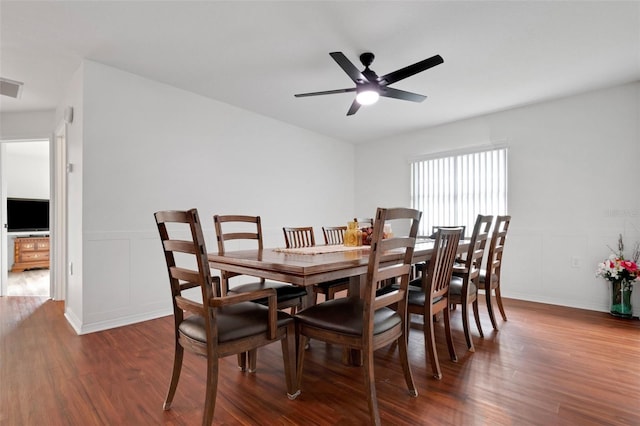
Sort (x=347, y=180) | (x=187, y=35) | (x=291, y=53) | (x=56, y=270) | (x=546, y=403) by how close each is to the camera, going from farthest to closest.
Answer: (x=347, y=180) → (x=56, y=270) → (x=291, y=53) → (x=187, y=35) → (x=546, y=403)

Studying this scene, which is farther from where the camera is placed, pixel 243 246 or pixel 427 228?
pixel 427 228

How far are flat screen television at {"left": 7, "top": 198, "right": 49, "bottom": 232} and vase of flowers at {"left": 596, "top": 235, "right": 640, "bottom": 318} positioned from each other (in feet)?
31.2

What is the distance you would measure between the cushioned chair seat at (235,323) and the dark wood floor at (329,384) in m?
0.46

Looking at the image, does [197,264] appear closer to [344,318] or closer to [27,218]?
[344,318]

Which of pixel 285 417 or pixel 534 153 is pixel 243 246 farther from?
pixel 534 153

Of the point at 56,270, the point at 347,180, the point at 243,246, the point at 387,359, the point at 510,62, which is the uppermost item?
the point at 510,62

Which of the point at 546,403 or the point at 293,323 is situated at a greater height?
the point at 293,323

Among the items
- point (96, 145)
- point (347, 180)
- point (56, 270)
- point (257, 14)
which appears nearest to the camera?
point (257, 14)

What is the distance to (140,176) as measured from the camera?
10.8 feet

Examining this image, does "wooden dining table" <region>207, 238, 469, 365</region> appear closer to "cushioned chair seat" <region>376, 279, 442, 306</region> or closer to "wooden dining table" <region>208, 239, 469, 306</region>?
"wooden dining table" <region>208, 239, 469, 306</region>

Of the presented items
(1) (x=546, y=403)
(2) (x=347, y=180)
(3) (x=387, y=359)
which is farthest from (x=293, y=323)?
(2) (x=347, y=180)

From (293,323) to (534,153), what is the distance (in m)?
4.01

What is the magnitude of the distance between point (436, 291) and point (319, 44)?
2.19 m

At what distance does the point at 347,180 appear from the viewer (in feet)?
20.0
